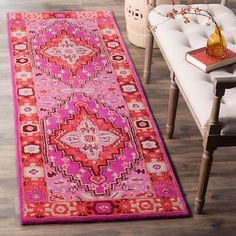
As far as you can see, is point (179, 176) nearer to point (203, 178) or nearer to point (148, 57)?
point (203, 178)

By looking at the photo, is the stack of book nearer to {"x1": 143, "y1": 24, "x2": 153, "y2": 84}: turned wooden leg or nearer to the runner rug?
the runner rug

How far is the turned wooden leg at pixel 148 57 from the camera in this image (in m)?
3.66

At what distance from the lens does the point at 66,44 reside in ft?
13.8

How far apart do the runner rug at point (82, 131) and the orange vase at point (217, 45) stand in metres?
0.64

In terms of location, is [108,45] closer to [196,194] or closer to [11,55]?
[11,55]

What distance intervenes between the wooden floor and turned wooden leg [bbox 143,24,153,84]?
0.23 feet

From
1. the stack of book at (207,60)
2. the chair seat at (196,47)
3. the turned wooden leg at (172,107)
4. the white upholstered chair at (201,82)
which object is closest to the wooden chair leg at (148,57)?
the white upholstered chair at (201,82)

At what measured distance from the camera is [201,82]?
2.81m

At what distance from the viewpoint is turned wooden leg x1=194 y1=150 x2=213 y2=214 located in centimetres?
266

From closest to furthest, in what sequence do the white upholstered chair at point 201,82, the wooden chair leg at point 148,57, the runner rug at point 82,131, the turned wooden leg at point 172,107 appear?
1. the white upholstered chair at point 201,82
2. the runner rug at point 82,131
3. the turned wooden leg at point 172,107
4. the wooden chair leg at point 148,57

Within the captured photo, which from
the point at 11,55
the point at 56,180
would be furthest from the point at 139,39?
the point at 56,180

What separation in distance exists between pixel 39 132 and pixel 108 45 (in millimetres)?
1158

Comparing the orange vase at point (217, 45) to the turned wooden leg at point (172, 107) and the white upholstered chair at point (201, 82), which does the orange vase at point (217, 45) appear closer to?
the white upholstered chair at point (201, 82)

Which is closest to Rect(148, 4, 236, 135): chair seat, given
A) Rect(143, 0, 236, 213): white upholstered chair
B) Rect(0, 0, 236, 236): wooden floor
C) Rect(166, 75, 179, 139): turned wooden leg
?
Rect(143, 0, 236, 213): white upholstered chair
